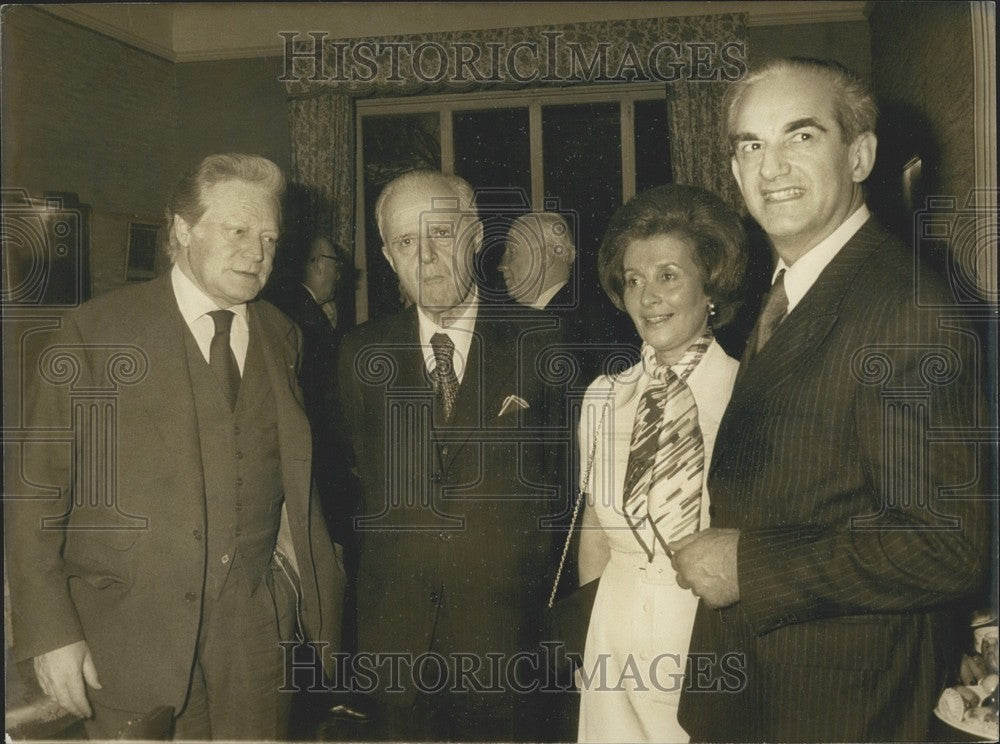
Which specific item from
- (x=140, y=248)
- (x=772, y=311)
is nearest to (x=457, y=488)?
(x=772, y=311)

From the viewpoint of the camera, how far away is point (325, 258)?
1.95 meters

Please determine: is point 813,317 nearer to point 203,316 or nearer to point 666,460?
point 666,460

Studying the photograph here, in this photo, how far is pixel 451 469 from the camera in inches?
76.7

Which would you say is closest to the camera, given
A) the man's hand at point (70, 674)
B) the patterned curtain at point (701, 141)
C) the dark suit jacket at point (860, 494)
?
the dark suit jacket at point (860, 494)

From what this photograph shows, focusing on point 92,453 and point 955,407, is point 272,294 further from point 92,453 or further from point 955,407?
point 955,407

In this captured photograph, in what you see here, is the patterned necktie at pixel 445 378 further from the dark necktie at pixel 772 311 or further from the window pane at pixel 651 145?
the dark necktie at pixel 772 311

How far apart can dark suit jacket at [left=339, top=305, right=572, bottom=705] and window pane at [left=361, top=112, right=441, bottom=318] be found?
6 cm

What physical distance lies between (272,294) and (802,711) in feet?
4.74

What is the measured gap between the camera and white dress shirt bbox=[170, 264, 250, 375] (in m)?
1.94

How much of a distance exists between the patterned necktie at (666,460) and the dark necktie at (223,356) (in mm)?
894

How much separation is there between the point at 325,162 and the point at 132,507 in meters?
0.89

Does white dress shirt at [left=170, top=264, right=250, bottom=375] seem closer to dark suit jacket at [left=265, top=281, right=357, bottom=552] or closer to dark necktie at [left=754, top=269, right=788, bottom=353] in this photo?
dark suit jacket at [left=265, top=281, right=357, bottom=552]

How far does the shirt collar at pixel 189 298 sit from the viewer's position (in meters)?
1.94

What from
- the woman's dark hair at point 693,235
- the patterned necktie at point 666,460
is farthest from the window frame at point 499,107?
the patterned necktie at point 666,460
